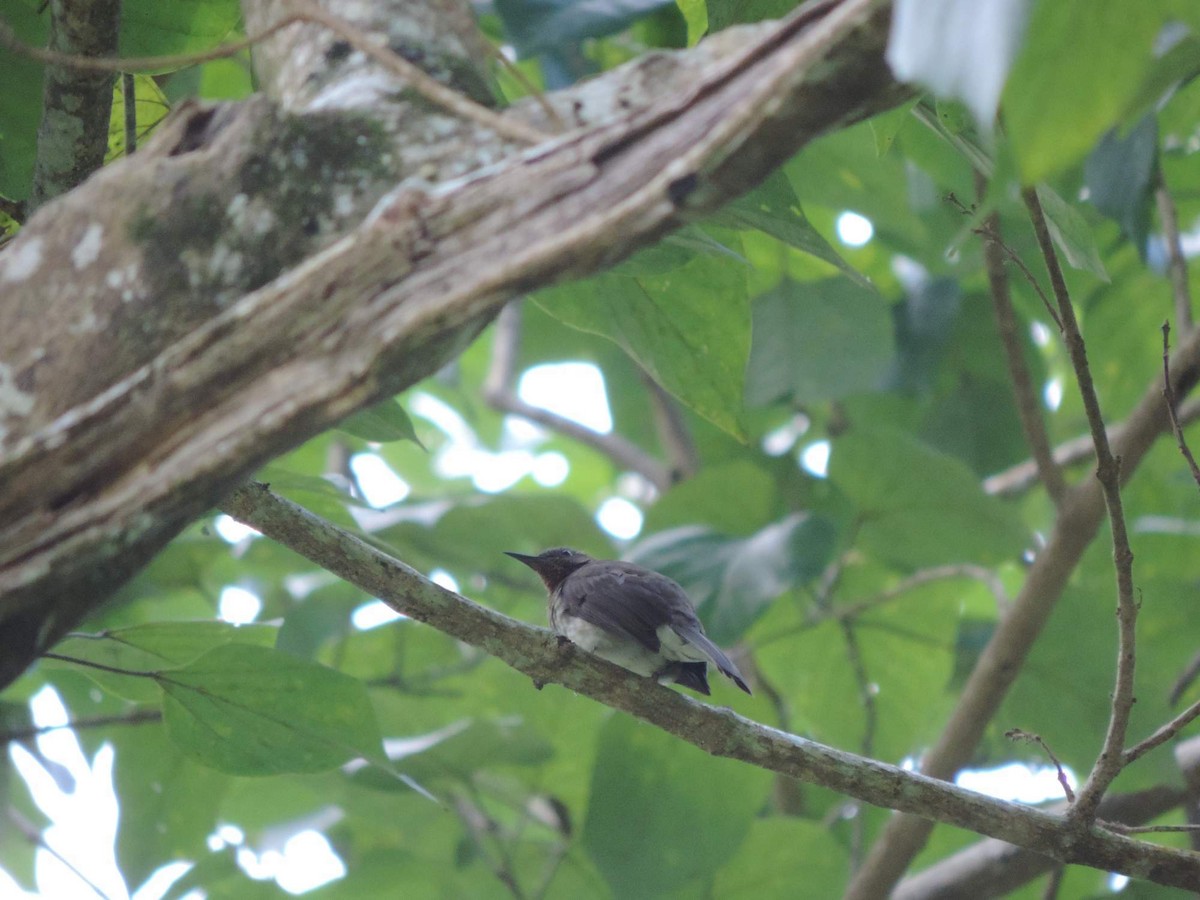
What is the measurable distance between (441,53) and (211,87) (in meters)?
1.84

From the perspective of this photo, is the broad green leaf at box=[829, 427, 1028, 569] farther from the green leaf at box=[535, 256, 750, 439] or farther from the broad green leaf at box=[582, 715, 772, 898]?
the green leaf at box=[535, 256, 750, 439]

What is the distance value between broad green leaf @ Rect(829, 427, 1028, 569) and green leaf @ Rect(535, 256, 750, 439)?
4.80 ft

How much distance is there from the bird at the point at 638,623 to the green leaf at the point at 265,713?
1.15 meters

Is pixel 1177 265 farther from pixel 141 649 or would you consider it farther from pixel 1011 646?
pixel 141 649

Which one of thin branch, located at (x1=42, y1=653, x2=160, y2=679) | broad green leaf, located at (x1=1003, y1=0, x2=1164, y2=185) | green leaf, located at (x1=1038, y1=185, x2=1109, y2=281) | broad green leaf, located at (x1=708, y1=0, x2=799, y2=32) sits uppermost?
broad green leaf, located at (x1=1003, y1=0, x2=1164, y2=185)

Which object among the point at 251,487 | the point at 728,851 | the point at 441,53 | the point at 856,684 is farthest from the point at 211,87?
the point at 856,684

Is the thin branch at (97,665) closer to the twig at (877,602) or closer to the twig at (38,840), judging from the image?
the twig at (38,840)

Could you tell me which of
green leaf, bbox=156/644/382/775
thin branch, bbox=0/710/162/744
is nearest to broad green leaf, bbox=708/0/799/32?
green leaf, bbox=156/644/382/775

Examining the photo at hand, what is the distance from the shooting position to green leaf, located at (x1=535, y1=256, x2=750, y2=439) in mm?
2578

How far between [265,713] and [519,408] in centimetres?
418

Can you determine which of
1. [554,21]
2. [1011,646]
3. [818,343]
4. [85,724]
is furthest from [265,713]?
[818,343]

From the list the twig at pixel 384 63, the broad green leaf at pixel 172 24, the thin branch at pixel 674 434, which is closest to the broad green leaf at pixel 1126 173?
the twig at pixel 384 63

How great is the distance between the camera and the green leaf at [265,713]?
2.27 meters

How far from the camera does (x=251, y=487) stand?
6.67 ft
